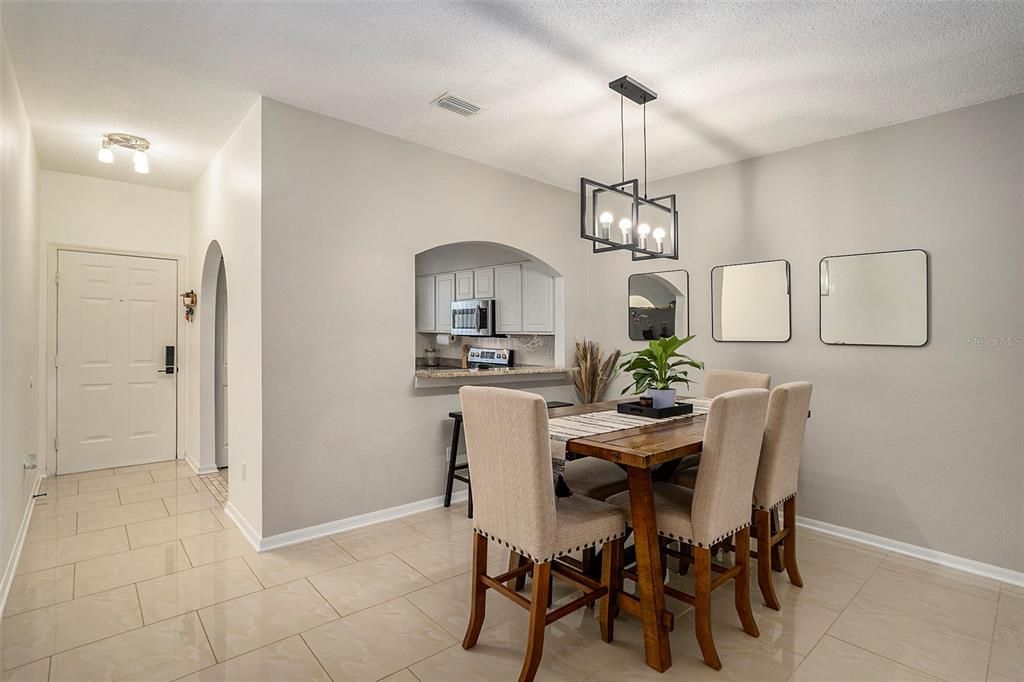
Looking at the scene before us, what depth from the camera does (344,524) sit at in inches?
132

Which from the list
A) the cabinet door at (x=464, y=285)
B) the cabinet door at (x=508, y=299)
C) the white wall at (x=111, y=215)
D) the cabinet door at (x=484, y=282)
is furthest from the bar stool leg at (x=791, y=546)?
the white wall at (x=111, y=215)

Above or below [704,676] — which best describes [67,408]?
above

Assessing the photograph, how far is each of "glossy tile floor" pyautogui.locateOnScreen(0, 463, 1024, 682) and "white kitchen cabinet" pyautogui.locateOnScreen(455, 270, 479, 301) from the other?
331 centimetres

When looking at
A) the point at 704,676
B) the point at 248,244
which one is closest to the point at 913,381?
the point at 704,676

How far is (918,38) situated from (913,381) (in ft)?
6.29

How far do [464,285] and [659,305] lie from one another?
8.25 ft

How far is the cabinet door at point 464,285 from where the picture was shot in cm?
605

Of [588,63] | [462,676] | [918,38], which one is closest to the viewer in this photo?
[462,676]

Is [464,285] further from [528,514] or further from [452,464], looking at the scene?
[528,514]

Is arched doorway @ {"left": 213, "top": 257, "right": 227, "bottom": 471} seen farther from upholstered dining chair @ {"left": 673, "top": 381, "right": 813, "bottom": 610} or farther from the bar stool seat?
upholstered dining chair @ {"left": 673, "top": 381, "right": 813, "bottom": 610}

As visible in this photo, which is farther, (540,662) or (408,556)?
(408,556)

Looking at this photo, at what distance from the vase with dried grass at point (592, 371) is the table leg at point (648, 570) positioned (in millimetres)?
2707

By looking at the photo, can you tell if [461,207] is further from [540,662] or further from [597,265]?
[540,662]

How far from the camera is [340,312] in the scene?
3.36 m
